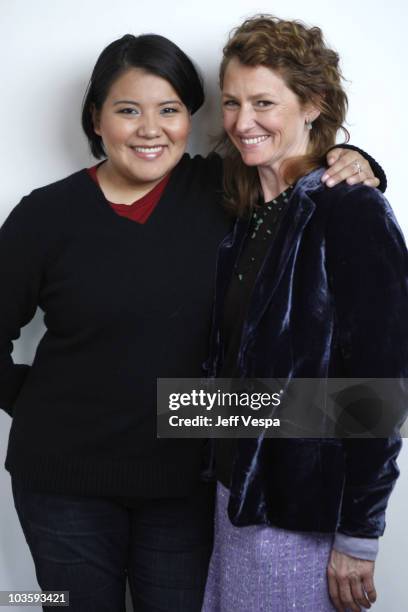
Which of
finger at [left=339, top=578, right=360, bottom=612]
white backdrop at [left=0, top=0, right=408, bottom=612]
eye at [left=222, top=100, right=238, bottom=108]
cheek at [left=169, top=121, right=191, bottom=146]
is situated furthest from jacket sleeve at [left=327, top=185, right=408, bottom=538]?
white backdrop at [left=0, top=0, right=408, bottom=612]

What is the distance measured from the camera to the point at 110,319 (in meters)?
1.64

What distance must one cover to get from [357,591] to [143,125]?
1.04 metres

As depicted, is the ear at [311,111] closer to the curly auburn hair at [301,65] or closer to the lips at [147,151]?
the curly auburn hair at [301,65]

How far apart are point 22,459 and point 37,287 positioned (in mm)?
403

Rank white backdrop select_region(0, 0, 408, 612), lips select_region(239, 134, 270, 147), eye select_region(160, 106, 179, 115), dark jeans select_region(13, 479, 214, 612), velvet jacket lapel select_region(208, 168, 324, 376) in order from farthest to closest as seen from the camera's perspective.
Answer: white backdrop select_region(0, 0, 408, 612)
dark jeans select_region(13, 479, 214, 612)
eye select_region(160, 106, 179, 115)
lips select_region(239, 134, 270, 147)
velvet jacket lapel select_region(208, 168, 324, 376)

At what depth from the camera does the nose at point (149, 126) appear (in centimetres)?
158

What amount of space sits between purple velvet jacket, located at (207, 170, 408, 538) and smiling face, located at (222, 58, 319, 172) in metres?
0.11

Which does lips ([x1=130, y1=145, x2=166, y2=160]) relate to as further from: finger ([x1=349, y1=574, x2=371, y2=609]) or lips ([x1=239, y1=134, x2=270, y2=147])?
finger ([x1=349, y1=574, x2=371, y2=609])

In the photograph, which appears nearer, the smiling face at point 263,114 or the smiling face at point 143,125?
the smiling face at point 263,114

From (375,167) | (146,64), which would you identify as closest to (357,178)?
(375,167)

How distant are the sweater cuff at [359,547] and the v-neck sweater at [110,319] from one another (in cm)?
43

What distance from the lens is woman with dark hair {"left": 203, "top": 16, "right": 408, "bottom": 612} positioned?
1331 millimetres

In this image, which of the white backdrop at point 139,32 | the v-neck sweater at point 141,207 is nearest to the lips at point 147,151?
the v-neck sweater at point 141,207

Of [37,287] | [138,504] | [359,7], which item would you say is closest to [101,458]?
[138,504]
